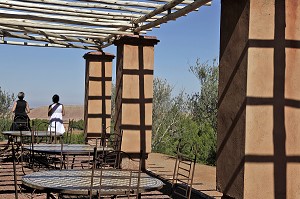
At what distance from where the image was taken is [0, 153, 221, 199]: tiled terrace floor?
670 cm

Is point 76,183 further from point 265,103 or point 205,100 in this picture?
point 205,100

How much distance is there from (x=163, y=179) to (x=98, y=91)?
14.8 ft

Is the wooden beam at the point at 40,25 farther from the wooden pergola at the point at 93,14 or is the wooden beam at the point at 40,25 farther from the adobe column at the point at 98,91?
the adobe column at the point at 98,91

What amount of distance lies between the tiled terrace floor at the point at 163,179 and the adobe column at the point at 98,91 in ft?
5.21

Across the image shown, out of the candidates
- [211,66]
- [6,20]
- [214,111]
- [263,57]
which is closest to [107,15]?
[6,20]

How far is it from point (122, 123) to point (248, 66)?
451 centimetres

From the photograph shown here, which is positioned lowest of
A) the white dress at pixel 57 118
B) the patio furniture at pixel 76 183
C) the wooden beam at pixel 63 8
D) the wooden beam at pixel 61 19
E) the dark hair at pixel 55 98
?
the patio furniture at pixel 76 183

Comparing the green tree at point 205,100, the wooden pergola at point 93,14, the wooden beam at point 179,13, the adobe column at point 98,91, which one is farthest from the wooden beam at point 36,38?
the green tree at point 205,100

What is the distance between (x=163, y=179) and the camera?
808cm

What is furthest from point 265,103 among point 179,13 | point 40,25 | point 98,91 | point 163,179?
point 98,91

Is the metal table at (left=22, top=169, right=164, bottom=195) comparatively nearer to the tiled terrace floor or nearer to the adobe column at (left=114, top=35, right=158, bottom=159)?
the tiled terrace floor

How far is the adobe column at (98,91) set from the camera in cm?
1200

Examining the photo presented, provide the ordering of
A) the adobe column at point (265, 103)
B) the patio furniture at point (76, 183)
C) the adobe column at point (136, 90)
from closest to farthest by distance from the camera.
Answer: the patio furniture at point (76, 183), the adobe column at point (265, 103), the adobe column at point (136, 90)

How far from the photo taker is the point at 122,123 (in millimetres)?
8977
